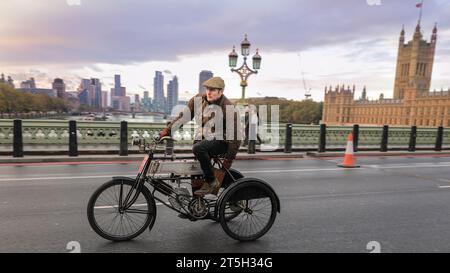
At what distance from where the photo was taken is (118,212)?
4152 millimetres

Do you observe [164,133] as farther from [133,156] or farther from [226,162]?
[133,156]

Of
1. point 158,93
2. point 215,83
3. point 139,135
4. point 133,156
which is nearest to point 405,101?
point 158,93

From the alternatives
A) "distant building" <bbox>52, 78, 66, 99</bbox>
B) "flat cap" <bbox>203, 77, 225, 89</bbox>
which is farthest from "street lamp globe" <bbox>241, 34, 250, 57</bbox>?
"distant building" <bbox>52, 78, 66, 99</bbox>

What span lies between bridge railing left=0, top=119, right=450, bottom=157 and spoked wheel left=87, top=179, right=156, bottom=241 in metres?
6.10

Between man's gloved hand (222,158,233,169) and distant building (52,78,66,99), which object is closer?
man's gloved hand (222,158,233,169)

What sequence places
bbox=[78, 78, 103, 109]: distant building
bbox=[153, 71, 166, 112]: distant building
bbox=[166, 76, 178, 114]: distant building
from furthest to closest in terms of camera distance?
bbox=[78, 78, 103, 109]: distant building < bbox=[153, 71, 166, 112]: distant building < bbox=[166, 76, 178, 114]: distant building

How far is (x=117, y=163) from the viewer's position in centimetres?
1073

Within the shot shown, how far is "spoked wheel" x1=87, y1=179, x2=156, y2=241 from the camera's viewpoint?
13.0ft

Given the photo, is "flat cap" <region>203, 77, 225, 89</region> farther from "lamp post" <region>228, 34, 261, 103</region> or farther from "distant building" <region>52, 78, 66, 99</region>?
"distant building" <region>52, 78, 66, 99</region>

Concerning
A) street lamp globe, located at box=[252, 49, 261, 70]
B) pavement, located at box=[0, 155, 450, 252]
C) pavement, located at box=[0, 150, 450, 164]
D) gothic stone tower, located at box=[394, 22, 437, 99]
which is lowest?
pavement, located at box=[0, 150, 450, 164]

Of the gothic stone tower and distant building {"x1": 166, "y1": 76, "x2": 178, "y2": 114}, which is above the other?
the gothic stone tower

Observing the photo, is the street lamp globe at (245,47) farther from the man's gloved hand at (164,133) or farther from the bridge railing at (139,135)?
the man's gloved hand at (164,133)
